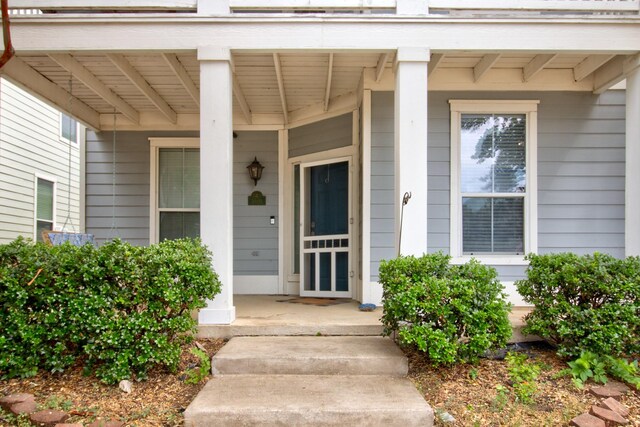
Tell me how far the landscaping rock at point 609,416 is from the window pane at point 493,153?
280 cm

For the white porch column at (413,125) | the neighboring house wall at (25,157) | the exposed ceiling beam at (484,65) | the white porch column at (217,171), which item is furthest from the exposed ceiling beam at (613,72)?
the neighboring house wall at (25,157)

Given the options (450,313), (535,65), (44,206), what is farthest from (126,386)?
(44,206)

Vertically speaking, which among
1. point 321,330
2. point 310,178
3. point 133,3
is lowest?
point 321,330

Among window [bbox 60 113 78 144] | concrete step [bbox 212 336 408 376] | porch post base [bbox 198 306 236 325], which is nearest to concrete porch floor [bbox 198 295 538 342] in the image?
porch post base [bbox 198 306 236 325]

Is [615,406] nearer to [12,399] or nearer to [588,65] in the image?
[588,65]

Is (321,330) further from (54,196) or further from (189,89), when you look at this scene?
(54,196)

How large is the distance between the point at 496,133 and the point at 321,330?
3121 mm

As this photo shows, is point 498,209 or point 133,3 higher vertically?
point 133,3

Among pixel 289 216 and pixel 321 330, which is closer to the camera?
pixel 321 330

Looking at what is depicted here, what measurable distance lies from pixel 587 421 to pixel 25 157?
356 inches

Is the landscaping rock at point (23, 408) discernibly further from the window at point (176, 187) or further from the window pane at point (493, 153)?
the window pane at point (493, 153)

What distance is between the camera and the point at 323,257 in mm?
6027

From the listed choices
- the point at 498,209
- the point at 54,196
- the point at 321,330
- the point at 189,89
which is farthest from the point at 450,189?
the point at 54,196

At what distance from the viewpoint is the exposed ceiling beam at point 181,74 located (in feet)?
14.5
